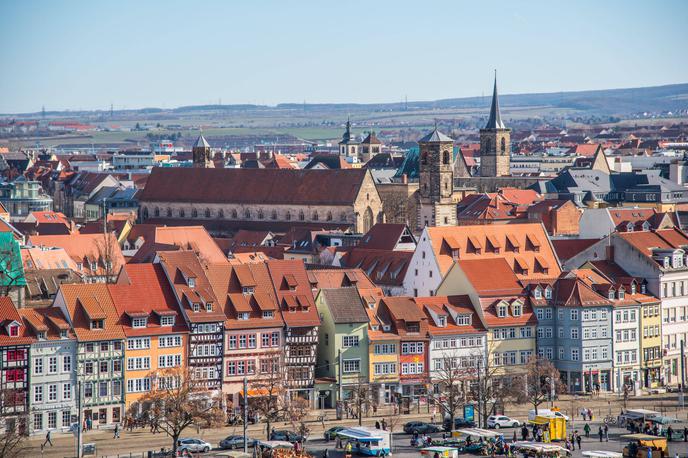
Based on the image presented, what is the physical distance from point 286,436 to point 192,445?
5278 mm

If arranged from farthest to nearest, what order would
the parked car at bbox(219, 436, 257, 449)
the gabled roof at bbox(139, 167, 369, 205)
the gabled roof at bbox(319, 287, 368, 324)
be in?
the gabled roof at bbox(139, 167, 369, 205) → the gabled roof at bbox(319, 287, 368, 324) → the parked car at bbox(219, 436, 257, 449)

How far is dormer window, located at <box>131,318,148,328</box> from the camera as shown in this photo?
334ft

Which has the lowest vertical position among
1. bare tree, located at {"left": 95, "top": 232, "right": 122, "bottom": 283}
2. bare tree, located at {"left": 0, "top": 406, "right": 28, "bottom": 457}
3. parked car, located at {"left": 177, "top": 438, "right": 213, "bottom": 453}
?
parked car, located at {"left": 177, "top": 438, "right": 213, "bottom": 453}

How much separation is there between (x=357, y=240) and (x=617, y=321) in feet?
137

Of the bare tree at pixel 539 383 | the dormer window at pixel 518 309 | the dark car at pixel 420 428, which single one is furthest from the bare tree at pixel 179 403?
the dormer window at pixel 518 309

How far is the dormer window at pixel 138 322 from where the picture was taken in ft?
334

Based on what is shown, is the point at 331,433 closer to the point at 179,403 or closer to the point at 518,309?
the point at 179,403

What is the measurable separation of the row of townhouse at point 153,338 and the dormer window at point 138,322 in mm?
97

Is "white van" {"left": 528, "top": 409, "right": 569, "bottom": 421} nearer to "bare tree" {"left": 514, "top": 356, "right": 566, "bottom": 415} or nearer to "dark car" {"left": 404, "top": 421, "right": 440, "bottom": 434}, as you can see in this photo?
"bare tree" {"left": 514, "top": 356, "right": 566, "bottom": 415}

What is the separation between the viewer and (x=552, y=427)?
96.0 metres

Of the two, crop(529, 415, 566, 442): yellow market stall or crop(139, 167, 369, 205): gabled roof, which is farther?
crop(139, 167, 369, 205): gabled roof

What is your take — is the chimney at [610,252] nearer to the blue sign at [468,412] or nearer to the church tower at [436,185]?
the blue sign at [468,412]

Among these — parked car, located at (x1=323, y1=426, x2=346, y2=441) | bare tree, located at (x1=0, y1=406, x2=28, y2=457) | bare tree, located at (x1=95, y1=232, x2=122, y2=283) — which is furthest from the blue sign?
bare tree, located at (x1=95, y1=232, x2=122, y2=283)

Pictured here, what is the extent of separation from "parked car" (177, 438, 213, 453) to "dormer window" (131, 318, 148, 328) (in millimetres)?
11561
